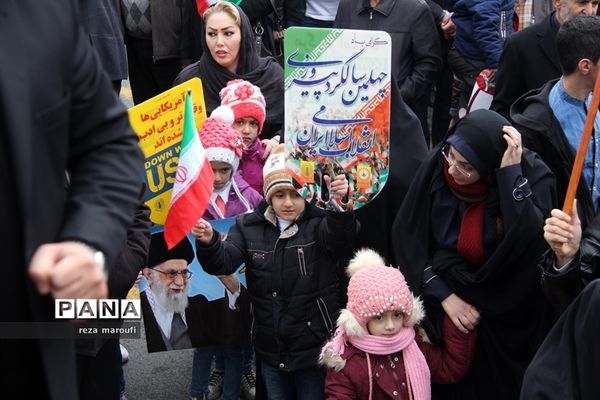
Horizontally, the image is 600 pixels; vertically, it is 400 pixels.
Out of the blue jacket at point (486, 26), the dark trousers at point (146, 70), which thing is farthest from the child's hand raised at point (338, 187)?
the dark trousers at point (146, 70)

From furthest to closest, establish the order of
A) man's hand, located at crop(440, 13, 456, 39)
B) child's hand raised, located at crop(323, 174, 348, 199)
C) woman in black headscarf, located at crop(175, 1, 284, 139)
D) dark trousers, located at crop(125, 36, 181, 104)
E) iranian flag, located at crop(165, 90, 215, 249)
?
dark trousers, located at crop(125, 36, 181, 104) < man's hand, located at crop(440, 13, 456, 39) < woman in black headscarf, located at crop(175, 1, 284, 139) < child's hand raised, located at crop(323, 174, 348, 199) < iranian flag, located at crop(165, 90, 215, 249)

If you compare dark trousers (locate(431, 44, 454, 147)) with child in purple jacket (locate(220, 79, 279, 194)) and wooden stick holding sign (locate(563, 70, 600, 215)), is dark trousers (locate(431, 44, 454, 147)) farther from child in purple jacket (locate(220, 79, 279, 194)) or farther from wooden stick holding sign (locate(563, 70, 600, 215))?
wooden stick holding sign (locate(563, 70, 600, 215))

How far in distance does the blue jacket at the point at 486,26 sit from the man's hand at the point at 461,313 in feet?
10.5

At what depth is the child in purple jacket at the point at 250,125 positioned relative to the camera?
5.00 m

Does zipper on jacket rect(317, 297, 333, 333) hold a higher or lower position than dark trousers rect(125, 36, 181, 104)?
higher

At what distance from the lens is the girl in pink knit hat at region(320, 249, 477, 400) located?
3.87 metres

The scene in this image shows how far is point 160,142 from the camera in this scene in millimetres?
4434

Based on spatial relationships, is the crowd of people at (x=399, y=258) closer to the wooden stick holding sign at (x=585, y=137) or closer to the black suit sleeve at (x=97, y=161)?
the wooden stick holding sign at (x=585, y=137)

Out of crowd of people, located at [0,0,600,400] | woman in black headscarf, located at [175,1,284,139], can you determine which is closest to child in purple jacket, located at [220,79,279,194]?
crowd of people, located at [0,0,600,400]

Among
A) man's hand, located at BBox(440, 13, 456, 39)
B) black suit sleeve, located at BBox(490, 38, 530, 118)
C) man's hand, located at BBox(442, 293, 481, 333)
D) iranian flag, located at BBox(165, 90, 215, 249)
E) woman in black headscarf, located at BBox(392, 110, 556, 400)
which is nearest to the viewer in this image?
iranian flag, located at BBox(165, 90, 215, 249)

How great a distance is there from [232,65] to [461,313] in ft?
7.63

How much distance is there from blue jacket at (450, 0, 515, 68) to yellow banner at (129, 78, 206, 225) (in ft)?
10.1

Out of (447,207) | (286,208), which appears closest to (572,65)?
(447,207)

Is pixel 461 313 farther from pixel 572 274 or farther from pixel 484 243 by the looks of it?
pixel 572 274
